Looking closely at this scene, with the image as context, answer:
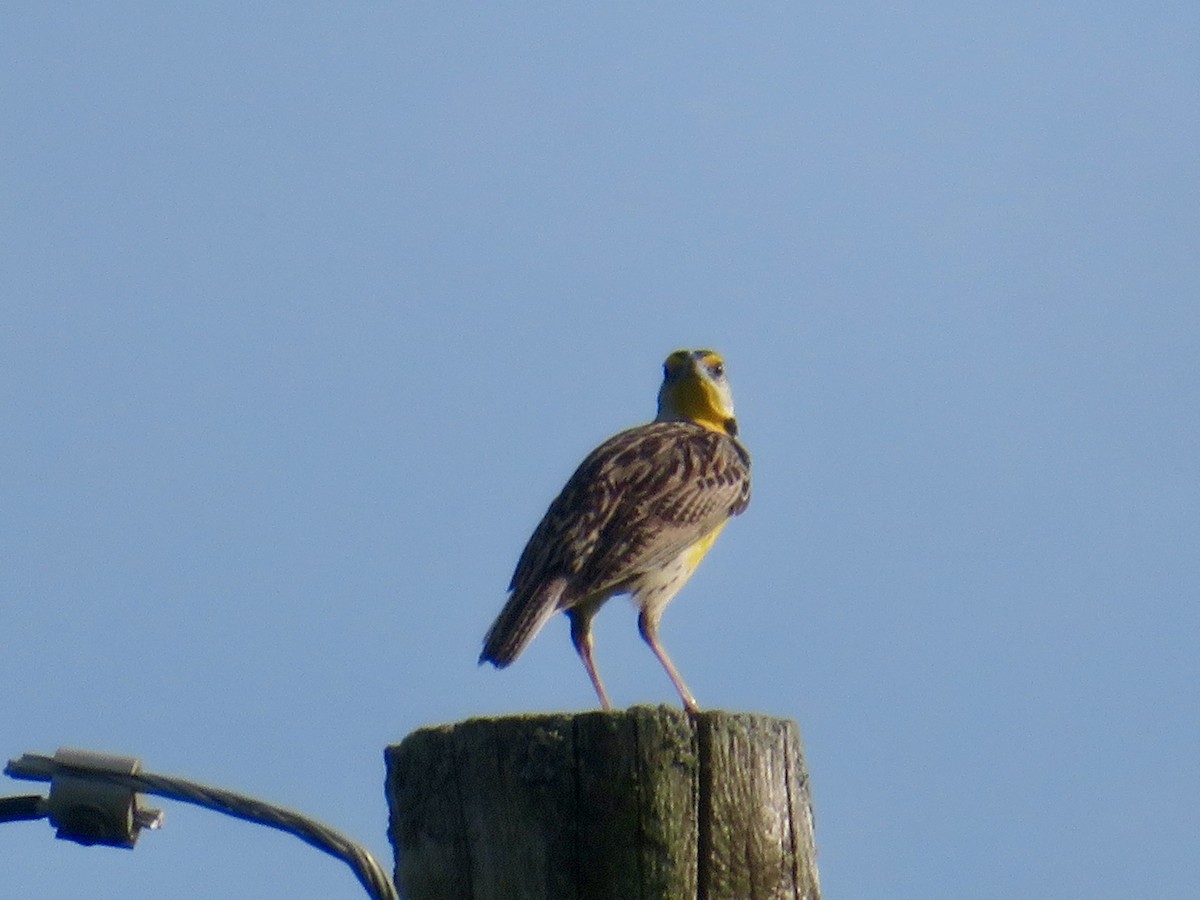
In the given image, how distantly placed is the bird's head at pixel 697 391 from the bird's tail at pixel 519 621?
372 cm

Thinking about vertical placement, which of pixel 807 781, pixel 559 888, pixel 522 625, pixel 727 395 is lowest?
pixel 559 888

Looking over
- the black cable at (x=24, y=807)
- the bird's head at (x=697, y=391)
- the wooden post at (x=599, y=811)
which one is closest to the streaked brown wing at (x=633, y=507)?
the bird's head at (x=697, y=391)

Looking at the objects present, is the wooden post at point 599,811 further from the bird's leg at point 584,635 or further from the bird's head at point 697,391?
the bird's head at point 697,391

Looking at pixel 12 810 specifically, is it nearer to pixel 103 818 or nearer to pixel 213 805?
pixel 103 818

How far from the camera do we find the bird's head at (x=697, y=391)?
1355 cm

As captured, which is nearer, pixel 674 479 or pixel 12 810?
pixel 12 810

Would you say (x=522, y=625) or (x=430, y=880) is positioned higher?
(x=522, y=625)

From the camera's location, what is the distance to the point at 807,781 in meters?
5.90

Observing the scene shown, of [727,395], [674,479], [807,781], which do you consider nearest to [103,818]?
[807,781]

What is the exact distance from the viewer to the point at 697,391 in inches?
534

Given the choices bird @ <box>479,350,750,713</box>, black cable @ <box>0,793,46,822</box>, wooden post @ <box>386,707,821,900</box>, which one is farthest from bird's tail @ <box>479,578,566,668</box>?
black cable @ <box>0,793,46,822</box>

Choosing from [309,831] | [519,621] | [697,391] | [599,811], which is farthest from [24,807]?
[697,391]

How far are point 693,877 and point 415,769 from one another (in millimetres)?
793

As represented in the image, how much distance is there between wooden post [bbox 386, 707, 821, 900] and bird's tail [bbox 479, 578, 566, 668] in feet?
11.0
